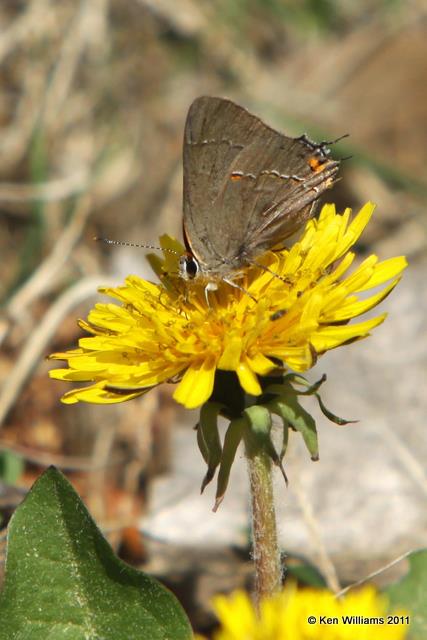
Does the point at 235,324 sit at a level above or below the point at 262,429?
above

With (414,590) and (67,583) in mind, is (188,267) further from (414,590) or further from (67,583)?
(414,590)

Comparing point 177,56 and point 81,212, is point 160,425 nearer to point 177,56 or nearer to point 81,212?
point 81,212

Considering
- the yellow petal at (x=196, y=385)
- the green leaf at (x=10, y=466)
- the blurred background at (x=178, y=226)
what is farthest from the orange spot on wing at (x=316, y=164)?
the green leaf at (x=10, y=466)

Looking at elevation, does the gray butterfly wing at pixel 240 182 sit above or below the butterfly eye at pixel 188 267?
above

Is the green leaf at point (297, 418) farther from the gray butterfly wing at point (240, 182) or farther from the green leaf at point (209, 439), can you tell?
the gray butterfly wing at point (240, 182)

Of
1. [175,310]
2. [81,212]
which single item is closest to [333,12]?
[81,212]

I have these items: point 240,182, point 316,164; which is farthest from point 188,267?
point 316,164
